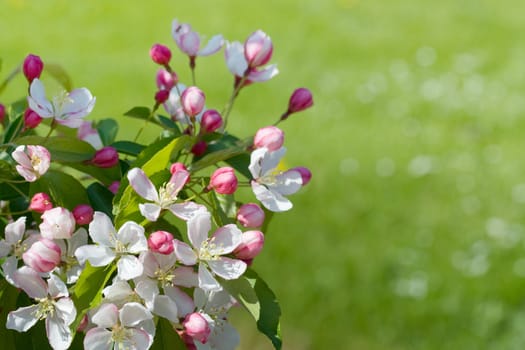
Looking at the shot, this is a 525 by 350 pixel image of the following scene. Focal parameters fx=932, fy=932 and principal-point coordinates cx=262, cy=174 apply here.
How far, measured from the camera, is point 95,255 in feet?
2.89

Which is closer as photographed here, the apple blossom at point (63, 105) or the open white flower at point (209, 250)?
the open white flower at point (209, 250)

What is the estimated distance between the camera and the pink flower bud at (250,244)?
938mm

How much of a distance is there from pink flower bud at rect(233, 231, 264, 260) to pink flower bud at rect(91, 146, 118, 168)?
0.59 ft

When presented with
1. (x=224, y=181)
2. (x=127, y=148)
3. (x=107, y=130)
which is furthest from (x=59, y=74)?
(x=224, y=181)

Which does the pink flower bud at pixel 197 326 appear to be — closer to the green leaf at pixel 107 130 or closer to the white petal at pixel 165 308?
the white petal at pixel 165 308

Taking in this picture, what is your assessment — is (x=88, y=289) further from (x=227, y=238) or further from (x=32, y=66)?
(x=32, y=66)

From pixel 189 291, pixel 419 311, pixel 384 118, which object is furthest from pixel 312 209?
pixel 189 291

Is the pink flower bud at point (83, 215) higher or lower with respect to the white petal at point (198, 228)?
lower

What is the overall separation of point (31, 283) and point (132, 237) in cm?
12

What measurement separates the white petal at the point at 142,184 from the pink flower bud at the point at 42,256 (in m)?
0.10

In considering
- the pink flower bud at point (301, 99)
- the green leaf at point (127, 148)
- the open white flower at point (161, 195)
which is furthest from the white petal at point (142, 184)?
the pink flower bud at point (301, 99)

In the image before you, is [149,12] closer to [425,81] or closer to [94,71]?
[94,71]

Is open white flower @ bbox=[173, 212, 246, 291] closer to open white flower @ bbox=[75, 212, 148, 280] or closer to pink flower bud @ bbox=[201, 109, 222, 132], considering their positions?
open white flower @ bbox=[75, 212, 148, 280]

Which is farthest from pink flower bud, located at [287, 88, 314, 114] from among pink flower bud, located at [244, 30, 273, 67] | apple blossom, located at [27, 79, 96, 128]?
apple blossom, located at [27, 79, 96, 128]
